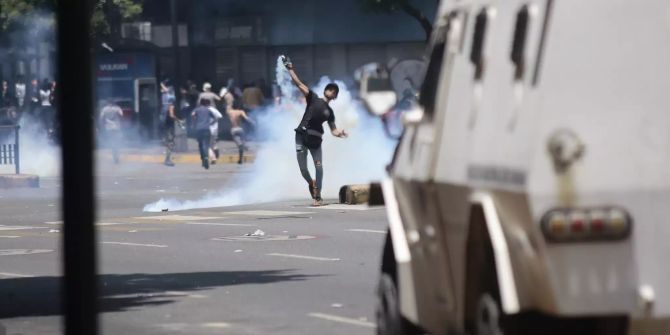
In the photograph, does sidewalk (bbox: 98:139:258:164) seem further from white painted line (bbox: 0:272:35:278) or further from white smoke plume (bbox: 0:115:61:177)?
white painted line (bbox: 0:272:35:278)

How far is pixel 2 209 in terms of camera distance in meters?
27.8

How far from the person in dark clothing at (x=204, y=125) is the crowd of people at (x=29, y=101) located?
10.3 meters

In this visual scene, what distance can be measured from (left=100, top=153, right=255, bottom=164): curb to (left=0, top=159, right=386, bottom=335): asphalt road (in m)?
14.0

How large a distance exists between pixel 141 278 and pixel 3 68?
182ft

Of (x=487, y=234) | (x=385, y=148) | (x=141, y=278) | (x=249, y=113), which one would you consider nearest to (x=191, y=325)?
(x=141, y=278)

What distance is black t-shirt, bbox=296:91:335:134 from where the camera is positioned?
2556cm

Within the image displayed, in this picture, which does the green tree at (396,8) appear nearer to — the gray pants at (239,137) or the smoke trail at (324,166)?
the gray pants at (239,137)

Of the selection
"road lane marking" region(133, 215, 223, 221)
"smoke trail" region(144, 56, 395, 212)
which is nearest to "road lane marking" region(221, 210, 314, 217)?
"road lane marking" region(133, 215, 223, 221)

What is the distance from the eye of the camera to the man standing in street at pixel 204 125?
3894cm

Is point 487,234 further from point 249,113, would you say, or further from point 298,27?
point 298,27

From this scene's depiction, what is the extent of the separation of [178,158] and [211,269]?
90.4 feet

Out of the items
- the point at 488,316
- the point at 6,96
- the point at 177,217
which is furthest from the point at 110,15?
the point at 488,316

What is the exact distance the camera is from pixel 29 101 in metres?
60.4

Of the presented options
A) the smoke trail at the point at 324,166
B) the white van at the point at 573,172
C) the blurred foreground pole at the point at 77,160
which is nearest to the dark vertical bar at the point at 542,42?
the white van at the point at 573,172
